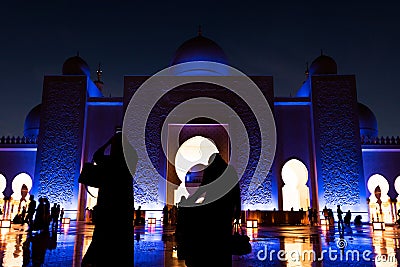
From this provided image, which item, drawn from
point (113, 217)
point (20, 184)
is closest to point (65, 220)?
point (20, 184)

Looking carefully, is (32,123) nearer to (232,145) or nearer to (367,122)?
(232,145)

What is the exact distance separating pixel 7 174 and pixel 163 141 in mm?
5309

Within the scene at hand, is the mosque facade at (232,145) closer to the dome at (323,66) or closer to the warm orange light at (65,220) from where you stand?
the dome at (323,66)

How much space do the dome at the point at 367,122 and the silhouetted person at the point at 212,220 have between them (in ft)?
44.2

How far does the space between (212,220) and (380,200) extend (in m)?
11.6

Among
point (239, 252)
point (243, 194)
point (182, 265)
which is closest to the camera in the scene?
point (239, 252)

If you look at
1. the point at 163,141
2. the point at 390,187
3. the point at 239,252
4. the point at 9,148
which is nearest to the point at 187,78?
the point at 163,141

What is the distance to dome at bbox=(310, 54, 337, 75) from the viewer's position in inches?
486

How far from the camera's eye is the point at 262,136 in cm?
1130

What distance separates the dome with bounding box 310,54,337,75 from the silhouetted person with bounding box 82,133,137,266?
1143 centimetres

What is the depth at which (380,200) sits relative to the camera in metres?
11.7

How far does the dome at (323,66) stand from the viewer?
1235 cm

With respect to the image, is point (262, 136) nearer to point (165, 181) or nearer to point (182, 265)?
point (165, 181)

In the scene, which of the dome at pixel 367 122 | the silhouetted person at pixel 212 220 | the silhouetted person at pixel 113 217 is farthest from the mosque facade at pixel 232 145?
the silhouetted person at pixel 212 220
